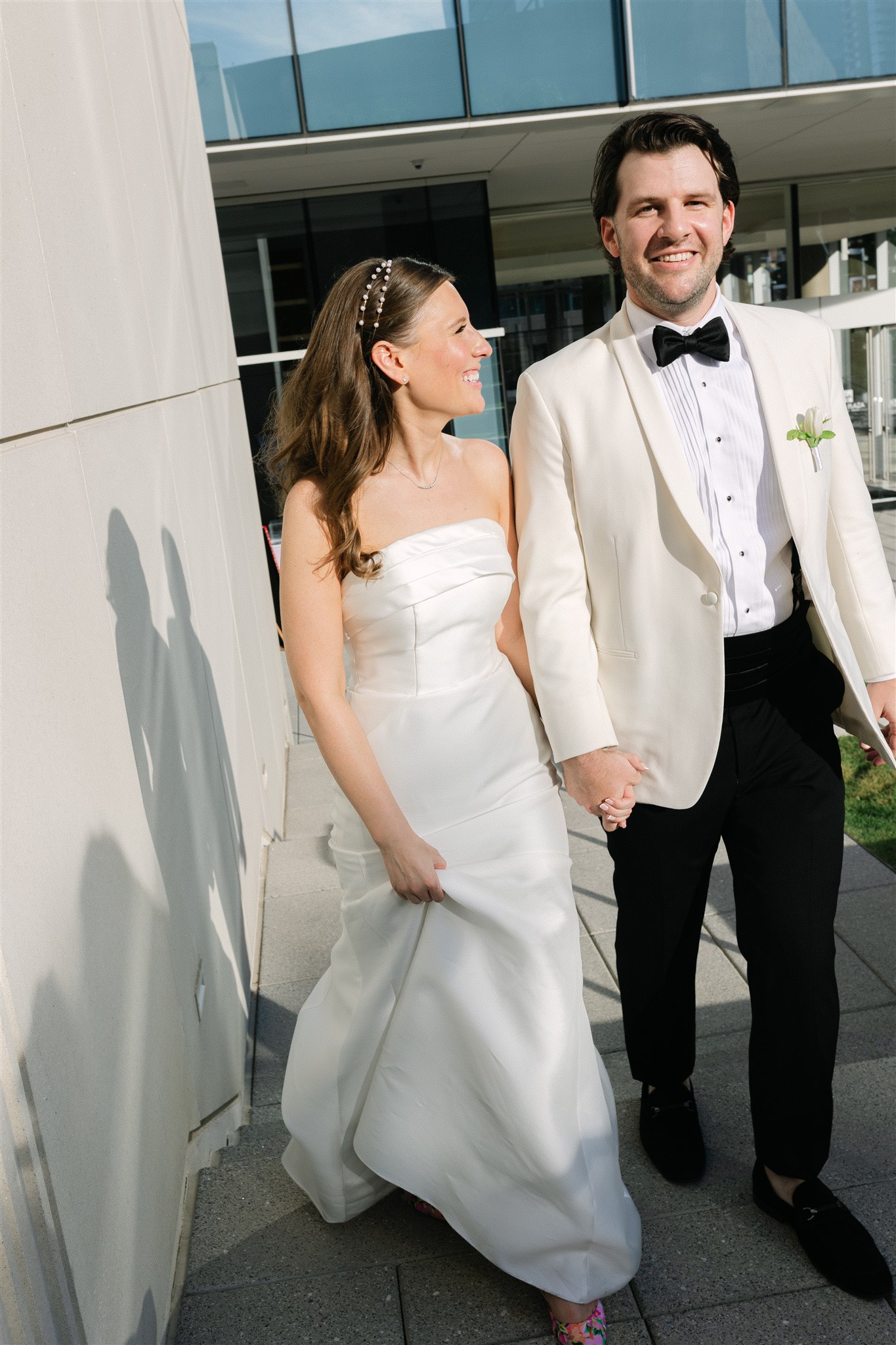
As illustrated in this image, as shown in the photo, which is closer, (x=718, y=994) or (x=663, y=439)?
(x=663, y=439)

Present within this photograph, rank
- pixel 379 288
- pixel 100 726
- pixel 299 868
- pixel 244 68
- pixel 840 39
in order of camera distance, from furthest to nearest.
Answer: pixel 840 39 < pixel 244 68 < pixel 299 868 < pixel 379 288 < pixel 100 726

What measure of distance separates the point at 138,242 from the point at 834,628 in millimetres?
2408

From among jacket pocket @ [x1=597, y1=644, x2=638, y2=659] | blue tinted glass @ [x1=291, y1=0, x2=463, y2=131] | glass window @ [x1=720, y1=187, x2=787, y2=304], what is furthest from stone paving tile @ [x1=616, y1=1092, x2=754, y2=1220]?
glass window @ [x1=720, y1=187, x2=787, y2=304]

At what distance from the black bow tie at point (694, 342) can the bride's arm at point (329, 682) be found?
832mm

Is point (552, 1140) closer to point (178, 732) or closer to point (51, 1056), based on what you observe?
point (51, 1056)

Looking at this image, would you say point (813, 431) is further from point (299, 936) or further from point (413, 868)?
point (299, 936)

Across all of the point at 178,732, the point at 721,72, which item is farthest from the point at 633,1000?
the point at 721,72

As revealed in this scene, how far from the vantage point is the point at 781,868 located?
2.45m

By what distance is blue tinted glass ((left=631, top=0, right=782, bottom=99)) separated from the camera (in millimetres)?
12805

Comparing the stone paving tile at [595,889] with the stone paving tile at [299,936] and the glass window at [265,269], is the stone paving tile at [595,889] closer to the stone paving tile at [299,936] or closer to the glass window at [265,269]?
the stone paving tile at [299,936]

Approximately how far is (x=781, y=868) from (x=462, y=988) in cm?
75

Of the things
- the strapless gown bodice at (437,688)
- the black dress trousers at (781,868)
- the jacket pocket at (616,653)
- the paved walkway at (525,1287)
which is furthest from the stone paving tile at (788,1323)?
the jacket pocket at (616,653)

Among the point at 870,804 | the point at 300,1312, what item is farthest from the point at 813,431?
the point at 870,804

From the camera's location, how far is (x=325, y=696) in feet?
7.90
